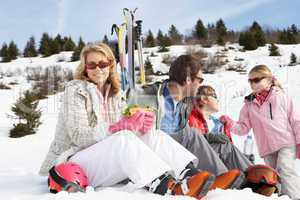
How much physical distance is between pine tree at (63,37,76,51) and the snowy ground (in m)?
7.12

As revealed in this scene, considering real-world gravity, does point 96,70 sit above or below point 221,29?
below

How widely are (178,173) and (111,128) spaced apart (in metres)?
0.42

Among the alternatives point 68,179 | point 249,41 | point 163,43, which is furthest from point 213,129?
point 163,43

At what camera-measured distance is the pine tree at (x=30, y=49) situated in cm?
2738

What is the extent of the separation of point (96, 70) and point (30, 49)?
91.3 feet

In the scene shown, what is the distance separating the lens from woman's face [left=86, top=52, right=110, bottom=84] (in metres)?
2.31

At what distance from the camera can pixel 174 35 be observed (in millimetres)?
29609

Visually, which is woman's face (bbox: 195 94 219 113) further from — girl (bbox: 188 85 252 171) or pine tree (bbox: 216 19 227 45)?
pine tree (bbox: 216 19 227 45)

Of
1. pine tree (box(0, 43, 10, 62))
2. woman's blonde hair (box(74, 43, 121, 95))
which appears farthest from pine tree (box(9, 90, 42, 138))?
pine tree (box(0, 43, 10, 62))

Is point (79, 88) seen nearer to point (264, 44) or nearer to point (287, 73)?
point (287, 73)

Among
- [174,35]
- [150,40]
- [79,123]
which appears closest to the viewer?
[79,123]

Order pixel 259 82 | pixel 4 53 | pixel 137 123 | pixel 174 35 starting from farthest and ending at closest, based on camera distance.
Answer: pixel 174 35
pixel 4 53
pixel 259 82
pixel 137 123

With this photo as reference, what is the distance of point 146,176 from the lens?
67.6 inches

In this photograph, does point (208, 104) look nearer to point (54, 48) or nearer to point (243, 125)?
point (243, 125)
